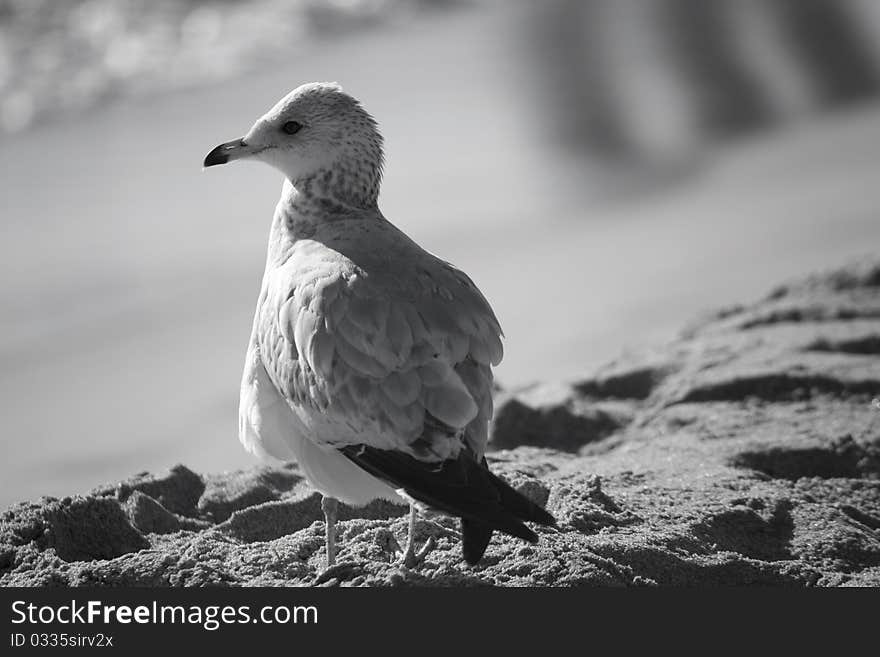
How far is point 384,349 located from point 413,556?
2.07 ft

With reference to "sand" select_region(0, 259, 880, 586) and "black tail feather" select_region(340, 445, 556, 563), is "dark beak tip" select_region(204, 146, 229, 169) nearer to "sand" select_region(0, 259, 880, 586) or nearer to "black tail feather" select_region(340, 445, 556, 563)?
"sand" select_region(0, 259, 880, 586)

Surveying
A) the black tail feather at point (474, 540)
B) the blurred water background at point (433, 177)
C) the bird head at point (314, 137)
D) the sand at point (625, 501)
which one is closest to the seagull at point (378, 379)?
the black tail feather at point (474, 540)

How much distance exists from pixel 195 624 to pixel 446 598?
25.6 inches

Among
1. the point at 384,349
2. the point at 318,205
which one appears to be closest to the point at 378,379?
the point at 384,349

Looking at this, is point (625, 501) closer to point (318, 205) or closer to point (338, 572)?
point (338, 572)

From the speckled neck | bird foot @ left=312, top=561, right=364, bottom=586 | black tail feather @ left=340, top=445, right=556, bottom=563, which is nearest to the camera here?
black tail feather @ left=340, top=445, right=556, bottom=563

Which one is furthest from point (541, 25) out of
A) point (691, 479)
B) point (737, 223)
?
point (691, 479)

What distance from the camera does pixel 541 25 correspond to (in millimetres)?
11797

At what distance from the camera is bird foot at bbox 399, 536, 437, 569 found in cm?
350

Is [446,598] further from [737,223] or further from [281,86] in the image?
[281,86]

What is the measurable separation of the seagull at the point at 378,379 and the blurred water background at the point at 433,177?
2303mm

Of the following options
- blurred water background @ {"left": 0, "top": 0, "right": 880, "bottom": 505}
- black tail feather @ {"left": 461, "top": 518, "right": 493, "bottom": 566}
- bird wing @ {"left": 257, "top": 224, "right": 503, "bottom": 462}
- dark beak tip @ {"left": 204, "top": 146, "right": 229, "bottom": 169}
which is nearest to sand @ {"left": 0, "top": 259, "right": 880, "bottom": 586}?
black tail feather @ {"left": 461, "top": 518, "right": 493, "bottom": 566}

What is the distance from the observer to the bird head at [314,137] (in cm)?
416

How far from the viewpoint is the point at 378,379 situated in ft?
10.7
